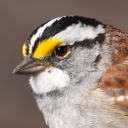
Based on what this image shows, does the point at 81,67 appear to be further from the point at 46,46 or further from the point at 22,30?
the point at 22,30

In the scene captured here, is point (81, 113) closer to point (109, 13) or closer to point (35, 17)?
point (35, 17)

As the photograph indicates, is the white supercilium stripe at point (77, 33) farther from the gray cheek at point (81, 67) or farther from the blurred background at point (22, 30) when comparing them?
the blurred background at point (22, 30)

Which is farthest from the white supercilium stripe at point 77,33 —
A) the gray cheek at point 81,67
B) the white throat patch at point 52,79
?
the white throat patch at point 52,79

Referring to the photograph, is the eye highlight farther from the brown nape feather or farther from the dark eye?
the brown nape feather

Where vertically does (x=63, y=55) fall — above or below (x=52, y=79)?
above

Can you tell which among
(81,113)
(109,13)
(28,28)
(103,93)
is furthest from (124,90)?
(109,13)

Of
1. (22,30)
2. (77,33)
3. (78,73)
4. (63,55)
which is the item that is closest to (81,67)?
(78,73)
